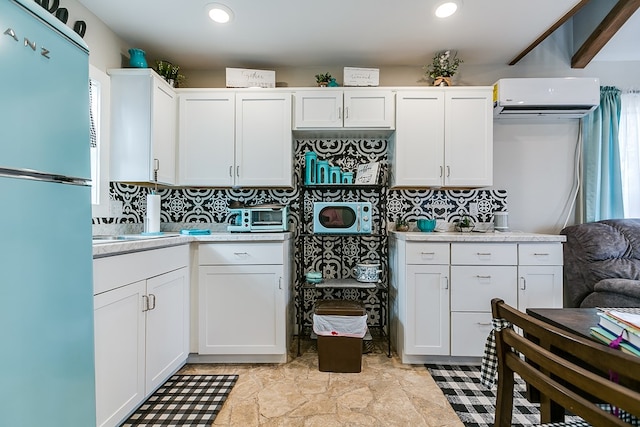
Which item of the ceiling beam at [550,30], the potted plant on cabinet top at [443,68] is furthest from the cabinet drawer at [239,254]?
the ceiling beam at [550,30]

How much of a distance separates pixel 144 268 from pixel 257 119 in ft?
4.89

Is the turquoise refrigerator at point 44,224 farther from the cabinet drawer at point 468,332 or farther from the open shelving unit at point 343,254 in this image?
the cabinet drawer at point 468,332

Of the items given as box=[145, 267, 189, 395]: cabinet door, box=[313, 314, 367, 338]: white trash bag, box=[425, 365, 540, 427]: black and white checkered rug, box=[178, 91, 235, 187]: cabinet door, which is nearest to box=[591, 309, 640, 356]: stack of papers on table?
box=[425, 365, 540, 427]: black and white checkered rug

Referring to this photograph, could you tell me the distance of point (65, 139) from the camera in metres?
1.11

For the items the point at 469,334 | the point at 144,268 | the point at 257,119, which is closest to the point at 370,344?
the point at 469,334

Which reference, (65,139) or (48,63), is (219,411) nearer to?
(65,139)

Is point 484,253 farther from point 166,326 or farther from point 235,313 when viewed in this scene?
point 166,326

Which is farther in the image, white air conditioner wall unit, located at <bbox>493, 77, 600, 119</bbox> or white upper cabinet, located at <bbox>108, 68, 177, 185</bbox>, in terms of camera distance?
white air conditioner wall unit, located at <bbox>493, 77, 600, 119</bbox>

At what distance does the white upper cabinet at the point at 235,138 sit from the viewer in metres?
2.71

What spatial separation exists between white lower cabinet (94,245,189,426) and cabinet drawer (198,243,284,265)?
160 millimetres

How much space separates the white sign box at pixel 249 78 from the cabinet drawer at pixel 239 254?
139 centimetres

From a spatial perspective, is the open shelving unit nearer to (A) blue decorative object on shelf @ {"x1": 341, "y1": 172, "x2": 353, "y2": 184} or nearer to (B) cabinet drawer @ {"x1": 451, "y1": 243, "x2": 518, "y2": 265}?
(A) blue decorative object on shelf @ {"x1": 341, "y1": 172, "x2": 353, "y2": 184}

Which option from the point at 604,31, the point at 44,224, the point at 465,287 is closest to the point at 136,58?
the point at 44,224

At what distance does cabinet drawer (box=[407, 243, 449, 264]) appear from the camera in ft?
7.88
